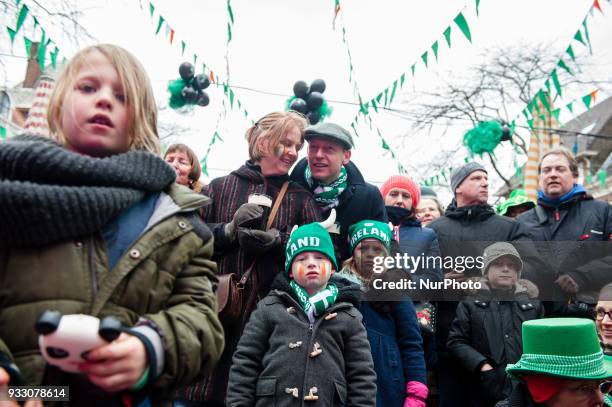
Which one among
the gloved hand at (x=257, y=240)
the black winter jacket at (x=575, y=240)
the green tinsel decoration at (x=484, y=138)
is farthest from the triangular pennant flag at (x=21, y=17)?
the green tinsel decoration at (x=484, y=138)

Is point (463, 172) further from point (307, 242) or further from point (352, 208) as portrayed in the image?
point (307, 242)

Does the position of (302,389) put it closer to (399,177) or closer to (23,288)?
(23,288)

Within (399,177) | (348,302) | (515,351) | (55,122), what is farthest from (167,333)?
(399,177)

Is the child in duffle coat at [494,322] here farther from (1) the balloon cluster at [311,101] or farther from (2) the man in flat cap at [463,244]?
(1) the balloon cluster at [311,101]

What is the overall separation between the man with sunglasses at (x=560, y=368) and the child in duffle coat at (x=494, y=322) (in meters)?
1.08

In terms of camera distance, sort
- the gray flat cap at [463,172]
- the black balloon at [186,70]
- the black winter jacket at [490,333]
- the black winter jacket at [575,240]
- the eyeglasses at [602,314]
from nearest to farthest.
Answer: the black winter jacket at [490,333], the eyeglasses at [602,314], the black winter jacket at [575,240], the gray flat cap at [463,172], the black balloon at [186,70]

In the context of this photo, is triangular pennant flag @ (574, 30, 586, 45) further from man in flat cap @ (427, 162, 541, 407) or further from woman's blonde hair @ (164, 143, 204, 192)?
woman's blonde hair @ (164, 143, 204, 192)

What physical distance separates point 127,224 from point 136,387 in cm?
41

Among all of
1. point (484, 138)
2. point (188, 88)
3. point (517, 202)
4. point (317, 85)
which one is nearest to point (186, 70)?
point (188, 88)

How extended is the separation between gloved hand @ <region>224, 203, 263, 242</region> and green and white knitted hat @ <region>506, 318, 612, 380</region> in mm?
1479

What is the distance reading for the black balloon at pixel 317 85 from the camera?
6707 millimetres

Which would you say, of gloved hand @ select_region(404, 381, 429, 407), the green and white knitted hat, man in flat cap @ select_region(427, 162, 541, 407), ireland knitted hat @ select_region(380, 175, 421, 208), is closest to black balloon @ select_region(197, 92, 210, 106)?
ireland knitted hat @ select_region(380, 175, 421, 208)

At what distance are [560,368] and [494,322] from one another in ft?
4.49

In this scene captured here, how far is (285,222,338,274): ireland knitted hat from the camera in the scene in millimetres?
3162
